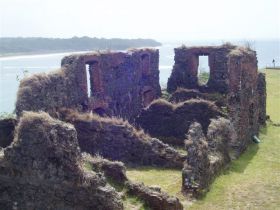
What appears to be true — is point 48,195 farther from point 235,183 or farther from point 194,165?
point 235,183

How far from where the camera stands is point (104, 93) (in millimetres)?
23688

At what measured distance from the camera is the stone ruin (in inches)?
439

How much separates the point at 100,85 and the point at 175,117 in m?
4.04

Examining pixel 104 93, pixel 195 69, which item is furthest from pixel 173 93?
pixel 104 93

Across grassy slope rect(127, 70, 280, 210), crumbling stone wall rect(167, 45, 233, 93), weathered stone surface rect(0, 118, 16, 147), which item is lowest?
grassy slope rect(127, 70, 280, 210)

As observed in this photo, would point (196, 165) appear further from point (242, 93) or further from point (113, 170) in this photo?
point (242, 93)

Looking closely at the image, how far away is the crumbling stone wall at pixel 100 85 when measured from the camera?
17969 mm

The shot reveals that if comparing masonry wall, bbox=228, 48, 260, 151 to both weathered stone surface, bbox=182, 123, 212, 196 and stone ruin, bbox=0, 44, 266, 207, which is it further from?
weathered stone surface, bbox=182, 123, 212, 196

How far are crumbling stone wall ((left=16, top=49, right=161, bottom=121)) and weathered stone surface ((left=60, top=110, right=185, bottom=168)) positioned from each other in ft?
6.47

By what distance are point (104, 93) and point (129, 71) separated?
292cm

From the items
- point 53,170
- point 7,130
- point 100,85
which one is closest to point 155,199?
point 53,170

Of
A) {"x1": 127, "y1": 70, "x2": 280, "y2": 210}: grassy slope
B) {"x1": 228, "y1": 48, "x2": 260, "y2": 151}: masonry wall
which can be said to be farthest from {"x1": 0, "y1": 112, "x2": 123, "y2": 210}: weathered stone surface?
{"x1": 228, "y1": 48, "x2": 260, "y2": 151}: masonry wall

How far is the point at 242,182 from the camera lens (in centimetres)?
1708

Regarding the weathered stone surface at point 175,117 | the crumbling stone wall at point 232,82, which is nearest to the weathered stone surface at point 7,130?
the weathered stone surface at point 175,117
